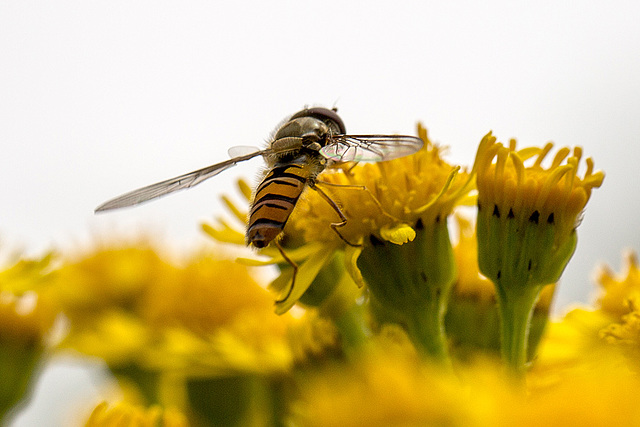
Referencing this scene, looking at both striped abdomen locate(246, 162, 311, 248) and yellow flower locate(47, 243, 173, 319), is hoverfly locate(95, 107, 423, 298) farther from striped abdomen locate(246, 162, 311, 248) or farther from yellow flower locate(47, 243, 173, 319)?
yellow flower locate(47, 243, 173, 319)

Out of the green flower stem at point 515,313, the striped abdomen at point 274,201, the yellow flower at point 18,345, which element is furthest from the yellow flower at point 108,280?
the green flower stem at point 515,313

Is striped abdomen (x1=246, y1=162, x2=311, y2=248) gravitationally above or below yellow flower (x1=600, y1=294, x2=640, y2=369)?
above

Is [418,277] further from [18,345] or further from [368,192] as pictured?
[18,345]

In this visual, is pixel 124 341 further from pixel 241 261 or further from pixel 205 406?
pixel 241 261

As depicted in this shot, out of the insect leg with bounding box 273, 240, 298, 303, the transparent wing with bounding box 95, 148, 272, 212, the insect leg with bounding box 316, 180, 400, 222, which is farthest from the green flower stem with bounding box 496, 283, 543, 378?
the transparent wing with bounding box 95, 148, 272, 212

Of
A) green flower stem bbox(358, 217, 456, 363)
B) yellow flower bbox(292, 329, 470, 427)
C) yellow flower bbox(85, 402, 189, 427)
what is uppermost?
yellow flower bbox(292, 329, 470, 427)

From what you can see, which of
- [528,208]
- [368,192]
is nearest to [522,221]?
[528,208]
